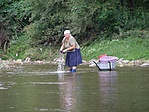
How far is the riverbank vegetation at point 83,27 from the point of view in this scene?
2912 cm

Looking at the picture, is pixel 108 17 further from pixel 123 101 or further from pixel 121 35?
pixel 123 101

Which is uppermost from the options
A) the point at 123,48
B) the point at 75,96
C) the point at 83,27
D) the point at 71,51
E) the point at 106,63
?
the point at 83,27

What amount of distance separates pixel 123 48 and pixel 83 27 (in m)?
5.22

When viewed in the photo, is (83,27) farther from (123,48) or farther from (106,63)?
(106,63)

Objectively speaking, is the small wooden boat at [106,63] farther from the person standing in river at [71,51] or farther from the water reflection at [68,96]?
the water reflection at [68,96]

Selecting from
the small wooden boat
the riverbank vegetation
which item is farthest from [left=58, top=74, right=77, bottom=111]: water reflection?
the riverbank vegetation

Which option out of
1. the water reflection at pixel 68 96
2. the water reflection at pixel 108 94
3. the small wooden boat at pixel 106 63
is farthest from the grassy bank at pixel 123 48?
the water reflection at pixel 68 96

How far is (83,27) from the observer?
3181 cm

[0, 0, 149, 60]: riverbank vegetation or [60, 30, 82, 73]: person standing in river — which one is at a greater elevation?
[0, 0, 149, 60]: riverbank vegetation

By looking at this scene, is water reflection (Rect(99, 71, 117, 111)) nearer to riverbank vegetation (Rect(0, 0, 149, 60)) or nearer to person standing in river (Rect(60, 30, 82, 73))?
person standing in river (Rect(60, 30, 82, 73))

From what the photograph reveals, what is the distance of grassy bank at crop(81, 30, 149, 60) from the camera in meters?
25.5

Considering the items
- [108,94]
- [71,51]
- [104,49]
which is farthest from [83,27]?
[108,94]

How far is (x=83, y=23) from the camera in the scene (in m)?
31.5

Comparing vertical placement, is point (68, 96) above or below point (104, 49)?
below
